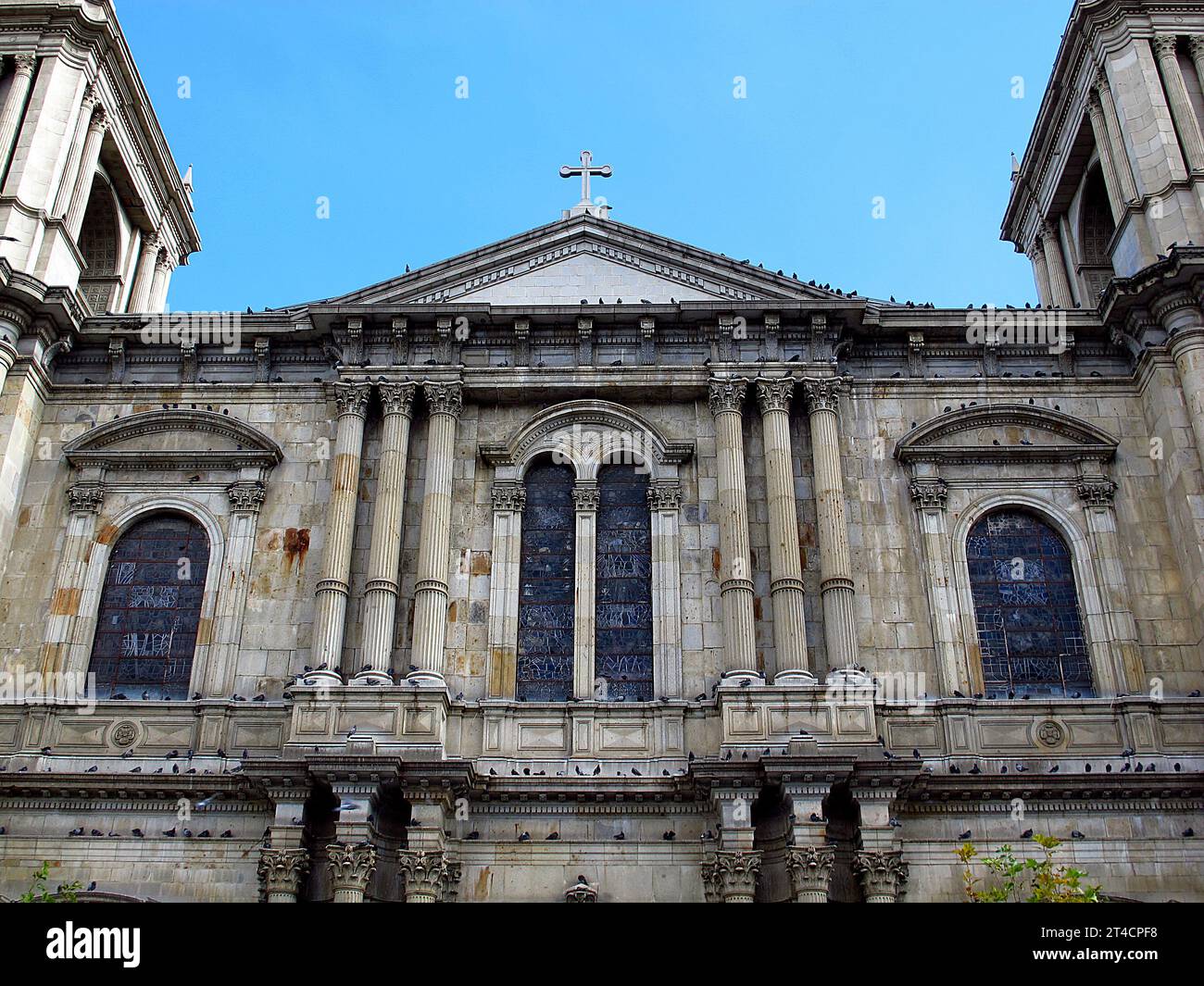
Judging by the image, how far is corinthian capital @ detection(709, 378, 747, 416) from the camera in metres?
21.1

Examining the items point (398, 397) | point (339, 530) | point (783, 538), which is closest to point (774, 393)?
point (783, 538)

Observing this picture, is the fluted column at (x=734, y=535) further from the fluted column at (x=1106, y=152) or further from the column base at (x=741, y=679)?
the fluted column at (x=1106, y=152)

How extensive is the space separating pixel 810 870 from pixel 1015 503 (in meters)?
7.26

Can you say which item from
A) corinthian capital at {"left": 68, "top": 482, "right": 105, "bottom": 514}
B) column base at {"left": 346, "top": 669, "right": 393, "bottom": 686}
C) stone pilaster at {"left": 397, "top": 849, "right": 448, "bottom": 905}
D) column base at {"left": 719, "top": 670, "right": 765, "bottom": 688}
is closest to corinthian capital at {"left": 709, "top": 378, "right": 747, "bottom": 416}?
column base at {"left": 719, "top": 670, "right": 765, "bottom": 688}

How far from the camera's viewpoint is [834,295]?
71.6 ft

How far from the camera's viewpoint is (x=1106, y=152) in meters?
24.1

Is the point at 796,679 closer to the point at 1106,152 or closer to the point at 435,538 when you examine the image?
the point at 435,538

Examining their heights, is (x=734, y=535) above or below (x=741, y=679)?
above

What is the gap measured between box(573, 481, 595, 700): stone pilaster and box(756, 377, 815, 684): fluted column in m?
2.69

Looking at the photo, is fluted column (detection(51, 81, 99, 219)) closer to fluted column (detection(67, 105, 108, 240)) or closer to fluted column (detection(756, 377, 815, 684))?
fluted column (detection(67, 105, 108, 240))
